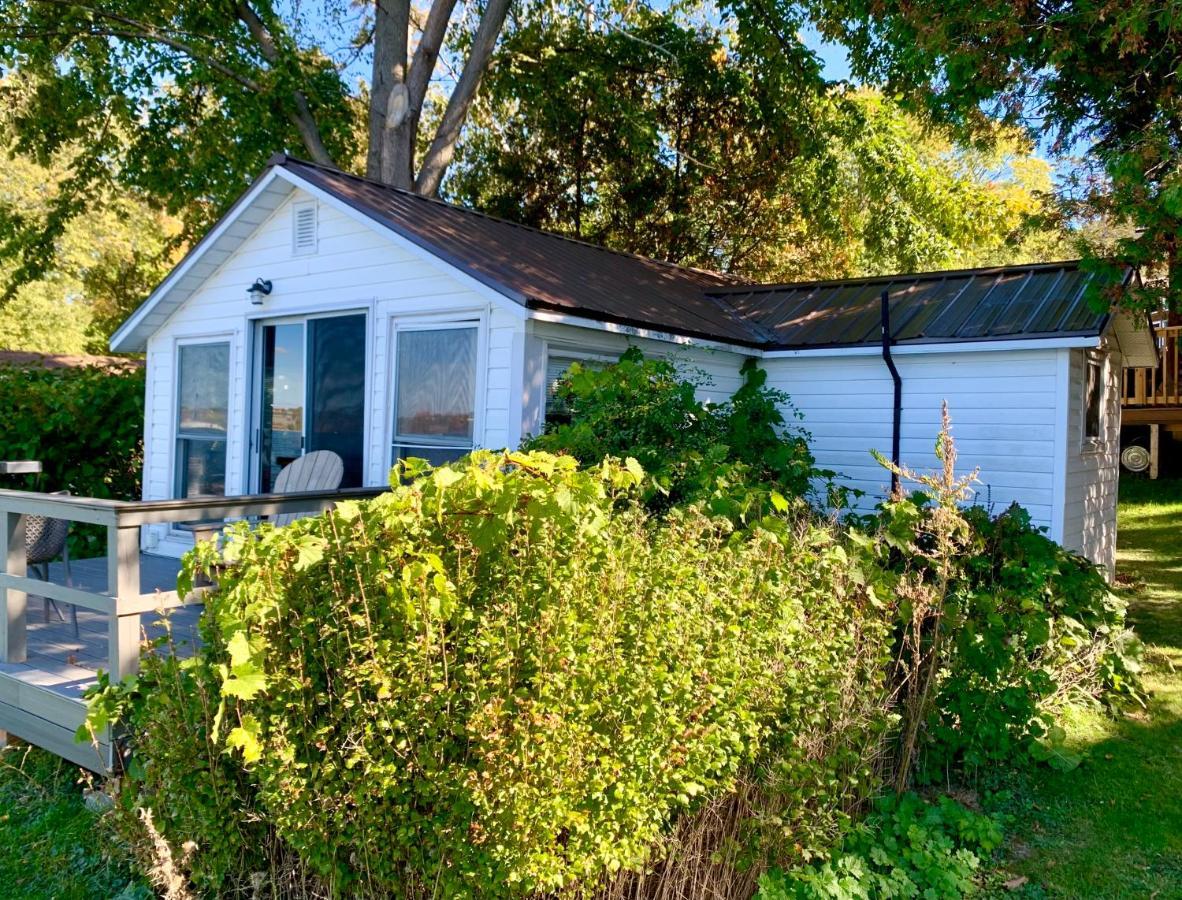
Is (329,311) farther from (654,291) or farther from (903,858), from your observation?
(903,858)

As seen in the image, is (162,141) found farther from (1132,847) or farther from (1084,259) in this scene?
(1132,847)

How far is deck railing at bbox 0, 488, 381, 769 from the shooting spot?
4098 mm

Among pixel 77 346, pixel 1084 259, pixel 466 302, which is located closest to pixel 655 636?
pixel 466 302

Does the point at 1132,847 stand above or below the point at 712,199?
below

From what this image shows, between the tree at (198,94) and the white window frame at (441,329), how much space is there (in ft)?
25.0

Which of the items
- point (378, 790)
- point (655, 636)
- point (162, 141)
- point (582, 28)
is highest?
point (582, 28)

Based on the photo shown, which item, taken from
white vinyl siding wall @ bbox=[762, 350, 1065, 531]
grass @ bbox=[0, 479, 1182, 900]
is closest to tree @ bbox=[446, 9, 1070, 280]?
white vinyl siding wall @ bbox=[762, 350, 1065, 531]

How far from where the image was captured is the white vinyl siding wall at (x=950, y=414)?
7973mm

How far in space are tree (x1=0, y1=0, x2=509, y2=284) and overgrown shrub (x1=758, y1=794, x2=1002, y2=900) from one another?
12.7m

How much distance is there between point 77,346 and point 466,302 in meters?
28.3

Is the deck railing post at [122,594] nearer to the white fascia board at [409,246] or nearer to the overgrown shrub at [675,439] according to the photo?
the overgrown shrub at [675,439]

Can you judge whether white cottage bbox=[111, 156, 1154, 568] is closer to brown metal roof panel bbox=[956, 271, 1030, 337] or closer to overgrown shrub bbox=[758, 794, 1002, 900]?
brown metal roof panel bbox=[956, 271, 1030, 337]

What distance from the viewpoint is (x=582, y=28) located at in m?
17.3

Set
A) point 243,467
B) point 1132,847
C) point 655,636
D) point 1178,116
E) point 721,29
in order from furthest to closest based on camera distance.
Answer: point 721,29 → point 243,467 → point 1178,116 → point 1132,847 → point 655,636
